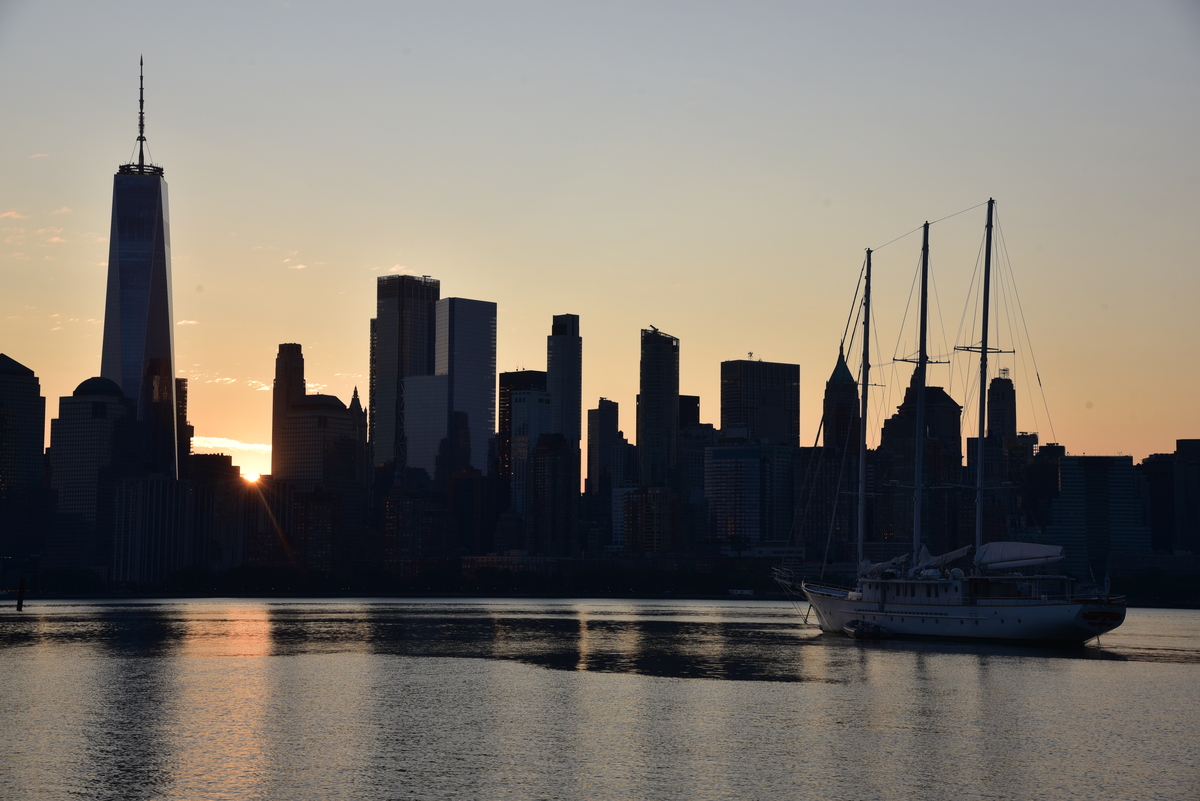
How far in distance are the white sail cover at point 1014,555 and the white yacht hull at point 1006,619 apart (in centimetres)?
328

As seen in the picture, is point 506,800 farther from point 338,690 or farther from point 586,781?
point 338,690

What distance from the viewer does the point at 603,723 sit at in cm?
6862

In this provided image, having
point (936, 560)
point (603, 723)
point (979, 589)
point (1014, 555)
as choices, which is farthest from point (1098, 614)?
point (603, 723)

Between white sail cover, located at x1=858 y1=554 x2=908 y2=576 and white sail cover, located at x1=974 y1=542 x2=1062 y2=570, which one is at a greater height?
white sail cover, located at x1=974 y1=542 x2=1062 y2=570

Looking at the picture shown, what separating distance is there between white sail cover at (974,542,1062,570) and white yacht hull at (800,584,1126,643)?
3.28 metres

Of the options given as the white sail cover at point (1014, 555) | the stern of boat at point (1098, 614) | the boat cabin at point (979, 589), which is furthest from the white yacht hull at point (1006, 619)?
the white sail cover at point (1014, 555)

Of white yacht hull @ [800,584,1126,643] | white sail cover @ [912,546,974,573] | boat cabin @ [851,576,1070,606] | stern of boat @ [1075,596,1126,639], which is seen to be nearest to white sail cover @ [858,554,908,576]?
white sail cover @ [912,546,974,573]

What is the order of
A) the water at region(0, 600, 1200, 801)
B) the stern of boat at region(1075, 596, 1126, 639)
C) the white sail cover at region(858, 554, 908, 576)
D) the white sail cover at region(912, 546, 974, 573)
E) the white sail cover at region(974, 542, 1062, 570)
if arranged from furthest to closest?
the white sail cover at region(858, 554, 908, 576), the white sail cover at region(912, 546, 974, 573), the stern of boat at region(1075, 596, 1126, 639), the white sail cover at region(974, 542, 1062, 570), the water at region(0, 600, 1200, 801)

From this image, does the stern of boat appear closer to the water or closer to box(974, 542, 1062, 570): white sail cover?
the water

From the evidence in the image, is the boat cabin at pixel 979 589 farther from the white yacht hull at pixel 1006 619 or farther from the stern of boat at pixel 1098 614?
the stern of boat at pixel 1098 614

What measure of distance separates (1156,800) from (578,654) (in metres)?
75.0

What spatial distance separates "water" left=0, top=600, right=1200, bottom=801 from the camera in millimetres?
52031

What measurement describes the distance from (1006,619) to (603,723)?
60261mm

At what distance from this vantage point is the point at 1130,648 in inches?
5182
